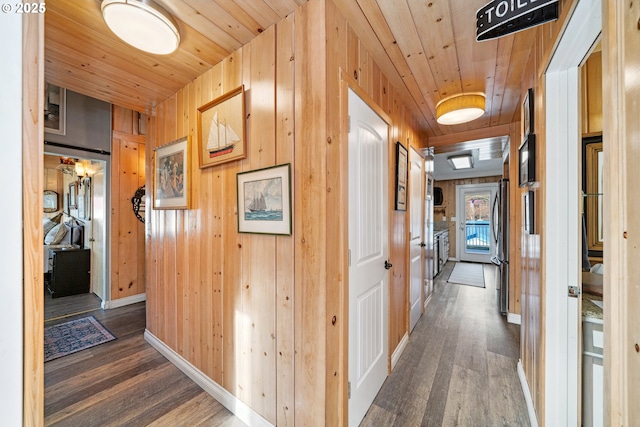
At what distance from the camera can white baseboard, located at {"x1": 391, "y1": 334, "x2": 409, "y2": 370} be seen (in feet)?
7.26

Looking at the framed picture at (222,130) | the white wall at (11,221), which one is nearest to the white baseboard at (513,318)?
the framed picture at (222,130)

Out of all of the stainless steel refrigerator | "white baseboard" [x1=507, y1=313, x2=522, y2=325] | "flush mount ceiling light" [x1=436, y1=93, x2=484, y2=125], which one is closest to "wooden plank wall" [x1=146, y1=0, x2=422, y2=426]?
"flush mount ceiling light" [x1=436, y1=93, x2=484, y2=125]

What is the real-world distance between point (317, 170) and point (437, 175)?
22.1 feet

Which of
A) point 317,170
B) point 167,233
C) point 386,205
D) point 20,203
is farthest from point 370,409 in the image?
point 167,233

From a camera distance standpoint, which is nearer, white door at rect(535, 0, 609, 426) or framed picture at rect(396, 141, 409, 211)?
white door at rect(535, 0, 609, 426)

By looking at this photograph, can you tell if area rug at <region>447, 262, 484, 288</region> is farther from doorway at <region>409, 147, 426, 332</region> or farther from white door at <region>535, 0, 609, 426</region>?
white door at <region>535, 0, 609, 426</region>

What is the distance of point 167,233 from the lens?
2396 mm

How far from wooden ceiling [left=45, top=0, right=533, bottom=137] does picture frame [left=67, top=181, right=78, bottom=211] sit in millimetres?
3936

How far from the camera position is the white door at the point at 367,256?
61.4 inches

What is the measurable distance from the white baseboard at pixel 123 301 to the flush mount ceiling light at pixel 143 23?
3478 millimetres

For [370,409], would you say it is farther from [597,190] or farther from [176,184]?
[176,184]

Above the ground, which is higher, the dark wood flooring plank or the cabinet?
the cabinet

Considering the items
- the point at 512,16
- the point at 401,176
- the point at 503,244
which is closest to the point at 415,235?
the point at 401,176

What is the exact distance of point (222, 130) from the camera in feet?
5.88
